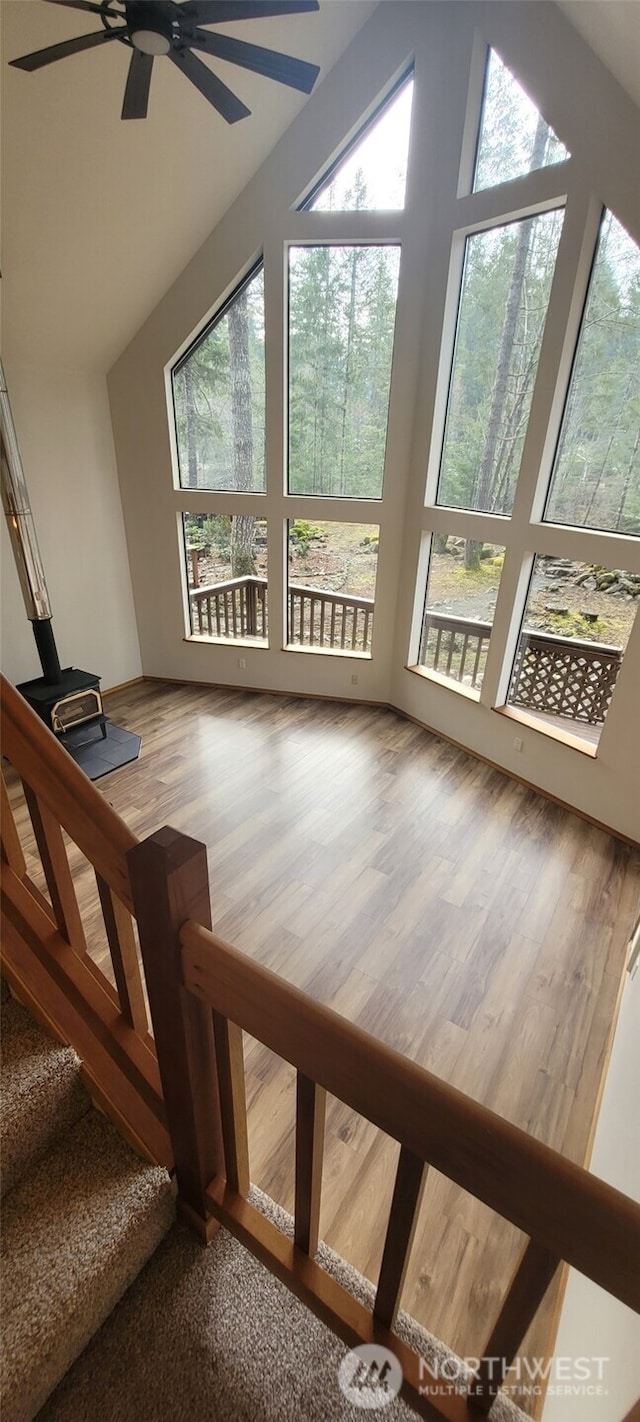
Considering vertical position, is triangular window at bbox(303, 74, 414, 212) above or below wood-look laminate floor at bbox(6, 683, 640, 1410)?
above

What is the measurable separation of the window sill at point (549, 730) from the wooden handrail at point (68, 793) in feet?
11.0

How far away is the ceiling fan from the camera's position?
5.96 feet

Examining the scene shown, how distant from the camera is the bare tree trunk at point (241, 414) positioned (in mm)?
4426

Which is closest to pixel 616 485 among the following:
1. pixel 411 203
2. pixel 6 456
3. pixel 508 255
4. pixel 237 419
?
pixel 508 255

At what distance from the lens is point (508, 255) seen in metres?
3.48

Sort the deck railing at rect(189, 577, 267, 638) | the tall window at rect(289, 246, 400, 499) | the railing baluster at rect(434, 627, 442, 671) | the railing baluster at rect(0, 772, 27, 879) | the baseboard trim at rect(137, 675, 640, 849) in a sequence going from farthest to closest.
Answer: the deck railing at rect(189, 577, 267, 638), the railing baluster at rect(434, 627, 442, 671), the tall window at rect(289, 246, 400, 499), the baseboard trim at rect(137, 675, 640, 849), the railing baluster at rect(0, 772, 27, 879)

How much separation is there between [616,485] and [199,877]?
11.2 ft

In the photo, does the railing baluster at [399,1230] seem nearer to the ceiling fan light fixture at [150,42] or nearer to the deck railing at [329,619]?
the ceiling fan light fixture at [150,42]

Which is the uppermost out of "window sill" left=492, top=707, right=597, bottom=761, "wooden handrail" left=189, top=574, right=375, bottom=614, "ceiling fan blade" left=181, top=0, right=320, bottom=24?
"ceiling fan blade" left=181, top=0, right=320, bottom=24

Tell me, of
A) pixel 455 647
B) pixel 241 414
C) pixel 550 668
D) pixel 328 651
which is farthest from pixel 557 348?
pixel 328 651

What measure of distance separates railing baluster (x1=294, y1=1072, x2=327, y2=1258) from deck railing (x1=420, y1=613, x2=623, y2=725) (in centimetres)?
329

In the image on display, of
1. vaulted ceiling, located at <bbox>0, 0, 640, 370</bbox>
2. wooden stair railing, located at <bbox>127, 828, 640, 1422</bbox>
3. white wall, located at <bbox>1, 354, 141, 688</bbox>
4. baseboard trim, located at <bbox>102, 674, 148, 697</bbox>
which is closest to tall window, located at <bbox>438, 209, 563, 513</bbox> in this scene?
vaulted ceiling, located at <bbox>0, 0, 640, 370</bbox>

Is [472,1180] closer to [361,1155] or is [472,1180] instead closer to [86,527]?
[361,1155]

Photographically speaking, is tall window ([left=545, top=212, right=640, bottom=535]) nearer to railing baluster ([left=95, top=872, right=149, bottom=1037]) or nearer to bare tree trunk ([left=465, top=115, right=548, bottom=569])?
bare tree trunk ([left=465, top=115, right=548, bottom=569])
